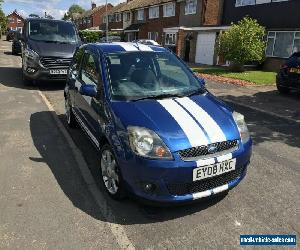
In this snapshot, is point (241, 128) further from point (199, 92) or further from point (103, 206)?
point (103, 206)

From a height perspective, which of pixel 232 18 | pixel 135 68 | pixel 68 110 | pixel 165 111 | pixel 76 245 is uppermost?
pixel 232 18

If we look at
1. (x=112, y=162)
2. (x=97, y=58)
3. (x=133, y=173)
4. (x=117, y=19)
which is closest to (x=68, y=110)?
(x=97, y=58)

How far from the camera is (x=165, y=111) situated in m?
4.18

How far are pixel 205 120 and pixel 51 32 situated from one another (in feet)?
31.6

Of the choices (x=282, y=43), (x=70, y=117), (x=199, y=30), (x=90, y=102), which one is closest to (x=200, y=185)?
(x=90, y=102)

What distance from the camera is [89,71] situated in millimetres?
5555

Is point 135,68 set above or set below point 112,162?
above

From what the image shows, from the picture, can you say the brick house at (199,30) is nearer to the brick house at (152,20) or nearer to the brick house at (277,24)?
the brick house at (152,20)

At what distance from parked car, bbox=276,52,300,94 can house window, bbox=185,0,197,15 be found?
2000 centimetres

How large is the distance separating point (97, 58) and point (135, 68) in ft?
2.09

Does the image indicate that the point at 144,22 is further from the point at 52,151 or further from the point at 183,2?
the point at 52,151

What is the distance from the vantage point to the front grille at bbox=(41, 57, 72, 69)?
10830mm

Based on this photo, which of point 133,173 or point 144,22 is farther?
point 144,22

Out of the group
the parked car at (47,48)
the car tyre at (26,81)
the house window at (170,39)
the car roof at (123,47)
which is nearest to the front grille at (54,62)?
the parked car at (47,48)
